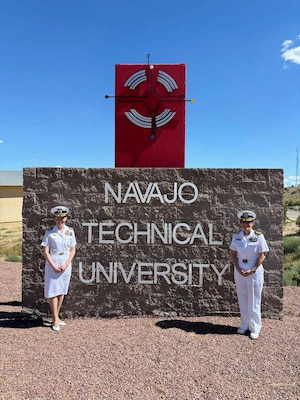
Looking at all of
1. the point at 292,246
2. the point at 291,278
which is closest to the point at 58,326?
the point at 291,278

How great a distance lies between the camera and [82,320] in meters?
6.41

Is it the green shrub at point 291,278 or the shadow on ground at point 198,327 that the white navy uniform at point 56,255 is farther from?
the green shrub at point 291,278

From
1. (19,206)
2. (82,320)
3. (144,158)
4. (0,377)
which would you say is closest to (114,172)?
(144,158)

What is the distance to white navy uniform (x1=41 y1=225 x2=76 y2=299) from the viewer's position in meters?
5.84

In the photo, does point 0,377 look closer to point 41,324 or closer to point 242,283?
point 41,324

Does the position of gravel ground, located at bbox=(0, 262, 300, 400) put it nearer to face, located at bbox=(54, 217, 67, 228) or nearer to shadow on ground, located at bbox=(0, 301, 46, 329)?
shadow on ground, located at bbox=(0, 301, 46, 329)

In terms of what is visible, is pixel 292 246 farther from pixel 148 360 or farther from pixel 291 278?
pixel 148 360

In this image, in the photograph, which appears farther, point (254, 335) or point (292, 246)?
point (292, 246)

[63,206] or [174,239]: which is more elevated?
[63,206]

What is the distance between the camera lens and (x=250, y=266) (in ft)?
18.6

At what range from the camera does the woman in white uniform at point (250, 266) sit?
5624mm

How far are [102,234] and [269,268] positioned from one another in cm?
286

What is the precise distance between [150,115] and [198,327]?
3.84 m

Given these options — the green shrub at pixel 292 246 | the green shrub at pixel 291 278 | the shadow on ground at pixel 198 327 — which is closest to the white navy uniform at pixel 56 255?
the shadow on ground at pixel 198 327
